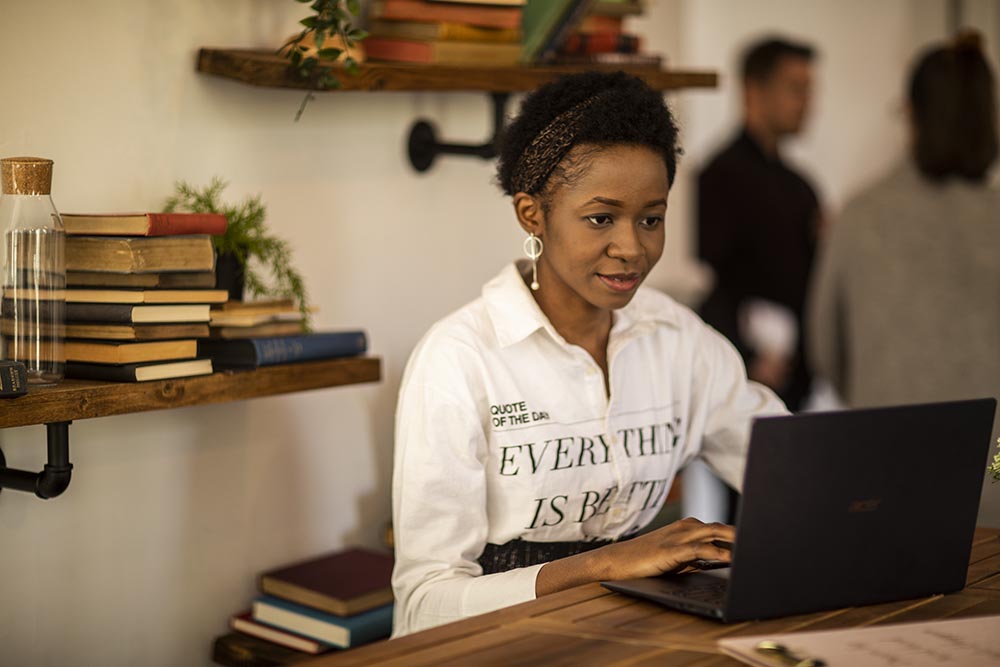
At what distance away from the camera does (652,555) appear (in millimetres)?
1487

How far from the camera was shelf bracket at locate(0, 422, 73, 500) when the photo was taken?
5.36 ft

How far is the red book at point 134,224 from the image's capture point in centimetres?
165

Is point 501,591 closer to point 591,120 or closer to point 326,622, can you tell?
point 326,622

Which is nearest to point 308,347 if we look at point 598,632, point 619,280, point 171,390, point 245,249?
point 245,249

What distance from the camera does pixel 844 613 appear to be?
137 cm

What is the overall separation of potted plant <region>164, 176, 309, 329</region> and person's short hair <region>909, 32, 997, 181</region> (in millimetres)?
1790

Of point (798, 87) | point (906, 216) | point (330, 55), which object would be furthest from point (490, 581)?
point (798, 87)

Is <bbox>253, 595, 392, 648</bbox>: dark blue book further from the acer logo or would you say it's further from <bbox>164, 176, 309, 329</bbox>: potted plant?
the acer logo

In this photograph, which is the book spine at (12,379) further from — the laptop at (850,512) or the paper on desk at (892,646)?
the paper on desk at (892,646)

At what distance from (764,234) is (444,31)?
1.96 metres

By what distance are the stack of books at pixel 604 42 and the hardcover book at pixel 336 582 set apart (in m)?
1.08

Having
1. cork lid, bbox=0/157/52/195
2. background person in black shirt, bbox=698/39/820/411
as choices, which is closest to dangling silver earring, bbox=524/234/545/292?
cork lid, bbox=0/157/52/195

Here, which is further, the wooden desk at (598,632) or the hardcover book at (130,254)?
the hardcover book at (130,254)

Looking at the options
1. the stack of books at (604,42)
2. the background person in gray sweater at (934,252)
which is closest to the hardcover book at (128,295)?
the stack of books at (604,42)
